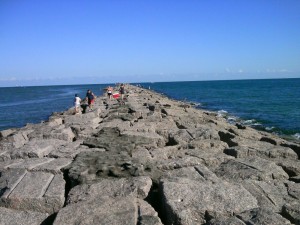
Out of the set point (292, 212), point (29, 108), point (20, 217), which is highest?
point (292, 212)

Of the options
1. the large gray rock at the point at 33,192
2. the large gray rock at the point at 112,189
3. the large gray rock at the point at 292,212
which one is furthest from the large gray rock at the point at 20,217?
the large gray rock at the point at 292,212

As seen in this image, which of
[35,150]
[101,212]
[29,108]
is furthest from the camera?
[29,108]

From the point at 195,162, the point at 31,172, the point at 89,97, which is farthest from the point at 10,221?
the point at 89,97

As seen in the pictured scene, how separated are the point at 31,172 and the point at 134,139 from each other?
261 cm

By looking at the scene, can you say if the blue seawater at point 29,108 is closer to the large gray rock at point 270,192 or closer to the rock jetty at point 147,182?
the rock jetty at point 147,182

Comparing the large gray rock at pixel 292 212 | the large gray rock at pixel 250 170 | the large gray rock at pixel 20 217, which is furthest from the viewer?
the large gray rock at pixel 250 170

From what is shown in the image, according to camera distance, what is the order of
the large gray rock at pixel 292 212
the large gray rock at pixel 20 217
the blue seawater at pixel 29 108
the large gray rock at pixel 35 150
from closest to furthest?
the large gray rock at pixel 292 212 → the large gray rock at pixel 20 217 → the large gray rock at pixel 35 150 → the blue seawater at pixel 29 108

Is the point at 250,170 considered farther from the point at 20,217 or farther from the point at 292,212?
the point at 20,217

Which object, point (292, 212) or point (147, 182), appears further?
point (147, 182)

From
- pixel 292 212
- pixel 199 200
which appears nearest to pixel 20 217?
pixel 199 200

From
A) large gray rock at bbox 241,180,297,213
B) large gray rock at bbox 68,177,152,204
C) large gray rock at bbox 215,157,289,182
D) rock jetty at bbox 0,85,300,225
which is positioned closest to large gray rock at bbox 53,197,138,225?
rock jetty at bbox 0,85,300,225

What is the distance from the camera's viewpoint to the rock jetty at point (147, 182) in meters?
3.70

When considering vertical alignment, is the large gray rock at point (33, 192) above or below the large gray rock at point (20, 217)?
above

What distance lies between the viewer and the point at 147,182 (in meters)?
4.53
